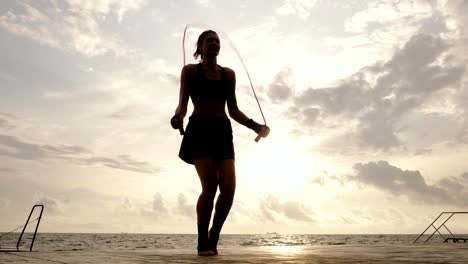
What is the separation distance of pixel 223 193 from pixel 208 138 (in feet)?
1.93

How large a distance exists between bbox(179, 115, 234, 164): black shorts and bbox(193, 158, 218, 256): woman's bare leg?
0.09 m

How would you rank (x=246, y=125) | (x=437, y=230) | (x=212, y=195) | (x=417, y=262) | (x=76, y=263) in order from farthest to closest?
(x=437, y=230) → (x=246, y=125) → (x=212, y=195) → (x=417, y=262) → (x=76, y=263)

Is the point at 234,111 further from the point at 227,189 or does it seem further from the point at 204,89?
the point at 227,189

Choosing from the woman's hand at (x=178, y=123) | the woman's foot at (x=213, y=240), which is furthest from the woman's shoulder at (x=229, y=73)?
the woman's foot at (x=213, y=240)

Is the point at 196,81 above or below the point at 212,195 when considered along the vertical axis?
above

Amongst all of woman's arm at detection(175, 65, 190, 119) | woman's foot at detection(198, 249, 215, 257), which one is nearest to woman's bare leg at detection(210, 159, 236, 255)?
woman's foot at detection(198, 249, 215, 257)

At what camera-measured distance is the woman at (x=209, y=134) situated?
498cm

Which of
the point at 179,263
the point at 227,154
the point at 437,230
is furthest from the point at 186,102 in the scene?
the point at 437,230

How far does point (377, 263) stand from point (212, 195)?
200cm

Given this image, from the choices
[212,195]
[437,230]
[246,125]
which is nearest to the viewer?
[212,195]

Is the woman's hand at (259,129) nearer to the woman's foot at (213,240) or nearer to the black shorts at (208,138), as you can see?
the black shorts at (208,138)

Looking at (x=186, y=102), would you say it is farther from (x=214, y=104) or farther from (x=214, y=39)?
(x=214, y=39)

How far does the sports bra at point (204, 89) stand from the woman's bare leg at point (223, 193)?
0.70 m

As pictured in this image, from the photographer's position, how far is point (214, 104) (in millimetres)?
5176
